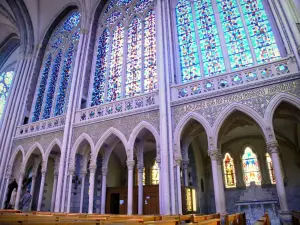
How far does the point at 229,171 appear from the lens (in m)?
13.6

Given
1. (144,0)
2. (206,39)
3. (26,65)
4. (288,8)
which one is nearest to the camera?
(288,8)

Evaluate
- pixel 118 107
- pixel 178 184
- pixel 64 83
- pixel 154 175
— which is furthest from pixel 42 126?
pixel 178 184

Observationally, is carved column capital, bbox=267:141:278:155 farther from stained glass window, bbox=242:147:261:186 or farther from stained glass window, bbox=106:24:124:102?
stained glass window, bbox=106:24:124:102

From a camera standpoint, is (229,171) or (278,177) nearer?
(278,177)

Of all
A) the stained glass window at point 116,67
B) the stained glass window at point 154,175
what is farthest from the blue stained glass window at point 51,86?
the stained glass window at point 154,175

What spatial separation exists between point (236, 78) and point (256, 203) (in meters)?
6.17

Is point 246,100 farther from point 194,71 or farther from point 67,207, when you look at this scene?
point 67,207

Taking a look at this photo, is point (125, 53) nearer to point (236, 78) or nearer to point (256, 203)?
point (236, 78)

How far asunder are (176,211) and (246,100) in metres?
4.45

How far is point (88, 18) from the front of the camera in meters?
15.1

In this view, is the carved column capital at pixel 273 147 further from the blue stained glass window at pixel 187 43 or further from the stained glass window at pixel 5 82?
the stained glass window at pixel 5 82

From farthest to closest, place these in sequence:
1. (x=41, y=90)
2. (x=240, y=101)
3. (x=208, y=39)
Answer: (x=41, y=90)
(x=208, y=39)
(x=240, y=101)

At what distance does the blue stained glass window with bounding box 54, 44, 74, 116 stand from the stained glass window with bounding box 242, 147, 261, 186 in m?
10.4

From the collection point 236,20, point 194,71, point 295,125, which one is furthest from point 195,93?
point 295,125
